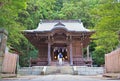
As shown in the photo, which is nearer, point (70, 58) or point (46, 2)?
point (70, 58)

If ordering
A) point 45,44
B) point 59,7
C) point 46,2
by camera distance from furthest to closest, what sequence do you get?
point 59,7 → point 46,2 → point 45,44

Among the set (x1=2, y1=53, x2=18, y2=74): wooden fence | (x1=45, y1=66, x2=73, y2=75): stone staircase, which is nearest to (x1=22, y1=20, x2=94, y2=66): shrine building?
(x1=45, y1=66, x2=73, y2=75): stone staircase

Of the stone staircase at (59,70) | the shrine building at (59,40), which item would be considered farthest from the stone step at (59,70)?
the shrine building at (59,40)

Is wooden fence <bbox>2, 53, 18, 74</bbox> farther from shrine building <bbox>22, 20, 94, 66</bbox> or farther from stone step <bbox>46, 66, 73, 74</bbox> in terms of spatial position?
shrine building <bbox>22, 20, 94, 66</bbox>

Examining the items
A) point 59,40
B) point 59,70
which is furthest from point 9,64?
point 59,40

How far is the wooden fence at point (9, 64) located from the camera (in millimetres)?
10717

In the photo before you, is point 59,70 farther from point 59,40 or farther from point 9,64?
point 9,64

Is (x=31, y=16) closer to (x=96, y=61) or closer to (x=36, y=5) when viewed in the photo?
(x=36, y=5)

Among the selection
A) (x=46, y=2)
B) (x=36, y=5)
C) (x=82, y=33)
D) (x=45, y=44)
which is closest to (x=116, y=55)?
(x=82, y=33)

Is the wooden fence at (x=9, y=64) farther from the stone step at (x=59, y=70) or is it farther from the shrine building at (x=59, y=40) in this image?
the shrine building at (x=59, y=40)

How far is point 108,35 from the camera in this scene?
19.3m

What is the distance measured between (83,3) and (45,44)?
1636 centimetres

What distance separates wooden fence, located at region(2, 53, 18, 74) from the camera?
1072 cm

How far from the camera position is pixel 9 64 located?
1152 cm
